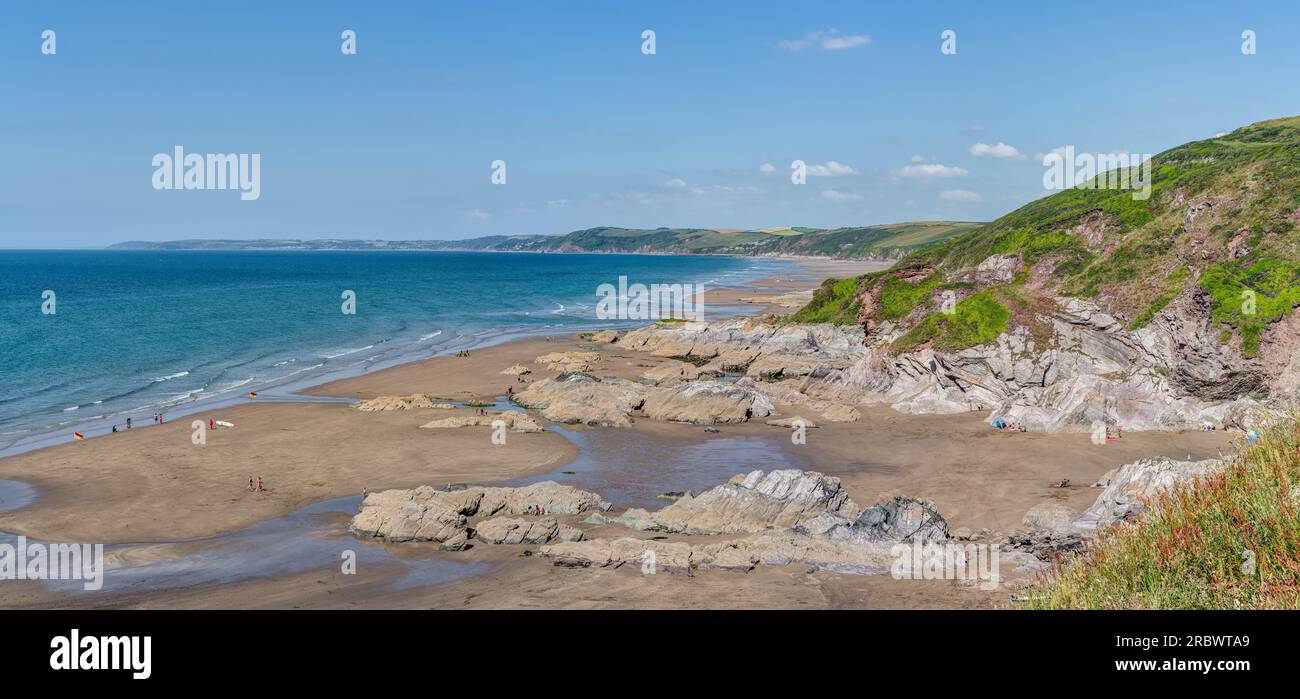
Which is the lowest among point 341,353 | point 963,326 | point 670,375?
point 670,375

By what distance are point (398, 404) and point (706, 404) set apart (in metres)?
17.8

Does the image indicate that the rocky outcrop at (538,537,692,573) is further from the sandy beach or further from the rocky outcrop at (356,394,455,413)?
the rocky outcrop at (356,394,455,413)

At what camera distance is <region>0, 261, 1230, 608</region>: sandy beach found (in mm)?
21656

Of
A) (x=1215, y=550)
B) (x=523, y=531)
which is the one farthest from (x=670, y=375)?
(x=1215, y=550)

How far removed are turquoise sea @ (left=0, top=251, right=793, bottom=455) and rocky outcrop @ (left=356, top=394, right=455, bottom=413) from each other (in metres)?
8.82

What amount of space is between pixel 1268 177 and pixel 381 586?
52251mm

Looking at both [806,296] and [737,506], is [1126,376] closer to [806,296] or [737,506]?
[737,506]

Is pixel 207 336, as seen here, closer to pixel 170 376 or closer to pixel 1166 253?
pixel 170 376

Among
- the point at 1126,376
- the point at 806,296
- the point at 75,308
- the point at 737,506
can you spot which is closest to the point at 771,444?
the point at 737,506

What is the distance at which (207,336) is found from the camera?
80.6 meters

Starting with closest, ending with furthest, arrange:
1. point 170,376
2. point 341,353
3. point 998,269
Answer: point 998,269
point 170,376
point 341,353

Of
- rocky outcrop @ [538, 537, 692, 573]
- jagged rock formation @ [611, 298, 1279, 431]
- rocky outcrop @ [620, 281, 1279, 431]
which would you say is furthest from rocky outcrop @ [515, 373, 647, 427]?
rocky outcrop @ [538, 537, 692, 573]

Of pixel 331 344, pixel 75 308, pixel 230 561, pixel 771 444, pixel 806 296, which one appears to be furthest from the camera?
pixel 806 296
